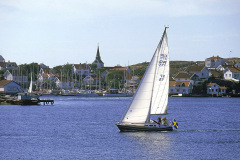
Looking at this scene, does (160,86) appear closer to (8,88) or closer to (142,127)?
(142,127)

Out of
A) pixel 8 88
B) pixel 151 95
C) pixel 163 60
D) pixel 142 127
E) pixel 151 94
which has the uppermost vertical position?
pixel 163 60

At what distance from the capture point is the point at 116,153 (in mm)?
50750

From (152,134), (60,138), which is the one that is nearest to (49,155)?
(60,138)

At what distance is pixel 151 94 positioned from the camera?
2359 inches

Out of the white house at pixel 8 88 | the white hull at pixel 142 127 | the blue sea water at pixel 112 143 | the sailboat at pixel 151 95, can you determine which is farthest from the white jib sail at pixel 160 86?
the white house at pixel 8 88

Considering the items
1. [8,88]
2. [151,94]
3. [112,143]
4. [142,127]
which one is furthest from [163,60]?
[8,88]

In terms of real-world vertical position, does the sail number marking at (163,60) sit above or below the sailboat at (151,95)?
above

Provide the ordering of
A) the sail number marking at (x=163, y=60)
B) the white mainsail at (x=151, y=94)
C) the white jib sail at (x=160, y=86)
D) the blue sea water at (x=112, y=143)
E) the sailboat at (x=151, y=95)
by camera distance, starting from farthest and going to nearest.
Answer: the white mainsail at (x=151, y=94), the sailboat at (x=151, y=95), the white jib sail at (x=160, y=86), the sail number marking at (x=163, y=60), the blue sea water at (x=112, y=143)

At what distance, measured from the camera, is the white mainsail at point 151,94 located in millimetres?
59500

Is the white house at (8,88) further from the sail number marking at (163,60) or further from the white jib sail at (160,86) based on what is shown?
the sail number marking at (163,60)

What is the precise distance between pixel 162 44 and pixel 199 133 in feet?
52.3

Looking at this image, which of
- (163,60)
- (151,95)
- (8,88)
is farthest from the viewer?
(8,88)

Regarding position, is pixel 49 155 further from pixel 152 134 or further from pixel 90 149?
pixel 152 134

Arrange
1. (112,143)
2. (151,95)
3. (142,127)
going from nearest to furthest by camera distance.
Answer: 1. (112,143)
2. (151,95)
3. (142,127)
